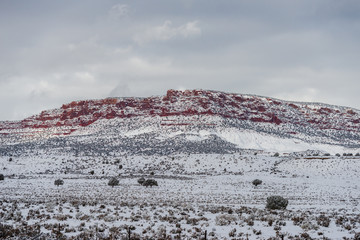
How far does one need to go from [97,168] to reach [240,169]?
948 inches

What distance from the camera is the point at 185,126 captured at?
9675 centimetres

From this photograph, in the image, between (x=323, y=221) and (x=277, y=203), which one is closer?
(x=323, y=221)

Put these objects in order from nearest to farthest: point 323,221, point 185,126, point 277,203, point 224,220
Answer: point 224,220, point 323,221, point 277,203, point 185,126

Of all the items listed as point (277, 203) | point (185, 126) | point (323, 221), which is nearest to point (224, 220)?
point (323, 221)

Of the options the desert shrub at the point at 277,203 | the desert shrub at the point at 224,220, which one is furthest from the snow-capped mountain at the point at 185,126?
the desert shrub at the point at 224,220

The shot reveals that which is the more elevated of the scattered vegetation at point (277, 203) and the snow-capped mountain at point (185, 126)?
the snow-capped mountain at point (185, 126)

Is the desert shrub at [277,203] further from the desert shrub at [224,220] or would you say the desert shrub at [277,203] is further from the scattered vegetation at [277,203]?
the desert shrub at [224,220]

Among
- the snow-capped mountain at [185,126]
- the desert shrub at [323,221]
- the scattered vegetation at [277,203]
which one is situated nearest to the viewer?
the desert shrub at [323,221]

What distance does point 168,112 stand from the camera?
108 m

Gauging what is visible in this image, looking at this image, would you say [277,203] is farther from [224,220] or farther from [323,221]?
[224,220]

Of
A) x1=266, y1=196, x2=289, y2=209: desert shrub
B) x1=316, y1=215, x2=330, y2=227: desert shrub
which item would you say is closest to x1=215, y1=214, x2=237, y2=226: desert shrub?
x1=316, y1=215, x2=330, y2=227: desert shrub

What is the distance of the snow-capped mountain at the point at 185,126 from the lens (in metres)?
81.7

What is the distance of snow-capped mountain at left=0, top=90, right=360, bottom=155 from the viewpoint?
Result: 81688 millimetres

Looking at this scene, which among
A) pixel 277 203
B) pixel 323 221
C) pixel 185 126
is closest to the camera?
pixel 323 221
